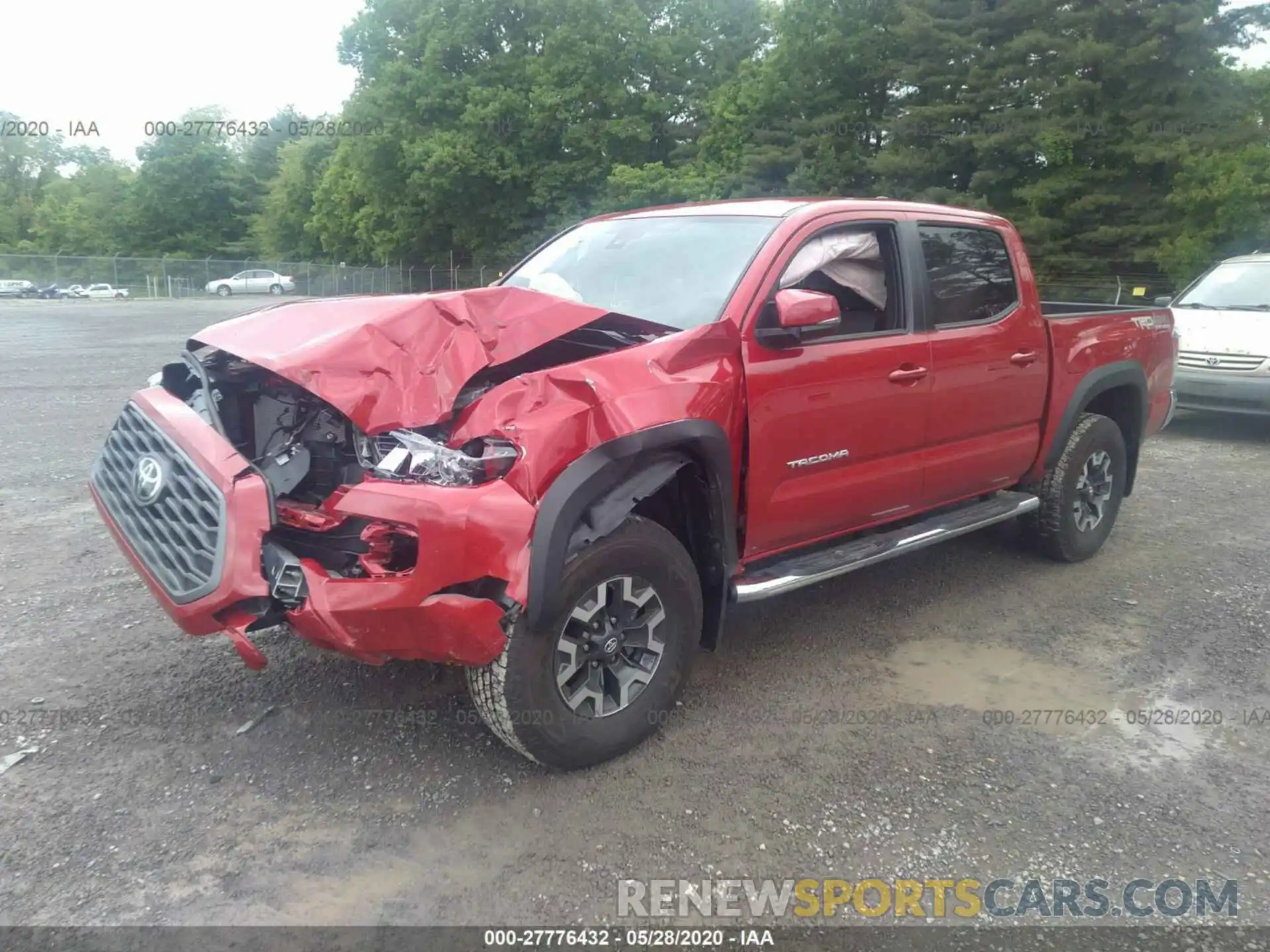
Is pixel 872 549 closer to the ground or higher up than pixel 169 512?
closer to the ground

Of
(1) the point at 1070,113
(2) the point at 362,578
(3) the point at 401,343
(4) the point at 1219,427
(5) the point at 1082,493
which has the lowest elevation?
(4) the point at 1219,427

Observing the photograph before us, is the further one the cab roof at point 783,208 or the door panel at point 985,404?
the door panel at point 985,404

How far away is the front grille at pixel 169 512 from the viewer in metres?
3.00

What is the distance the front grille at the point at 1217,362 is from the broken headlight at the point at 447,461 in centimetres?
868

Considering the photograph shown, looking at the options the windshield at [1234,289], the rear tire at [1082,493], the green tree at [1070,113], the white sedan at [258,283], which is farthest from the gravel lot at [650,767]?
the white sedan at [258,283]

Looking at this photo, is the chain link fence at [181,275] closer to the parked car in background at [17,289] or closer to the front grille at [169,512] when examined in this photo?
the parked car in background at [17,289]

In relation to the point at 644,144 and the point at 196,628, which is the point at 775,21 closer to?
the point at 644,144

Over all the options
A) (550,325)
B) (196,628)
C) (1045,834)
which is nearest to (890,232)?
(550,325)

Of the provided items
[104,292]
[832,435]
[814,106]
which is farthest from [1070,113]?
[104,292]

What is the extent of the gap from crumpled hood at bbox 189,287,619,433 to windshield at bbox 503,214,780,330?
523mm

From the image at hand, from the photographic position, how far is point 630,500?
128 inches

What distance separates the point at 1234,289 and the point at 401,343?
10077 mm

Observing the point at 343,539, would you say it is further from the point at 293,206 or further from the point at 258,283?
the point at 293,206

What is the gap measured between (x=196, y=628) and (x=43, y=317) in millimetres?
28462
